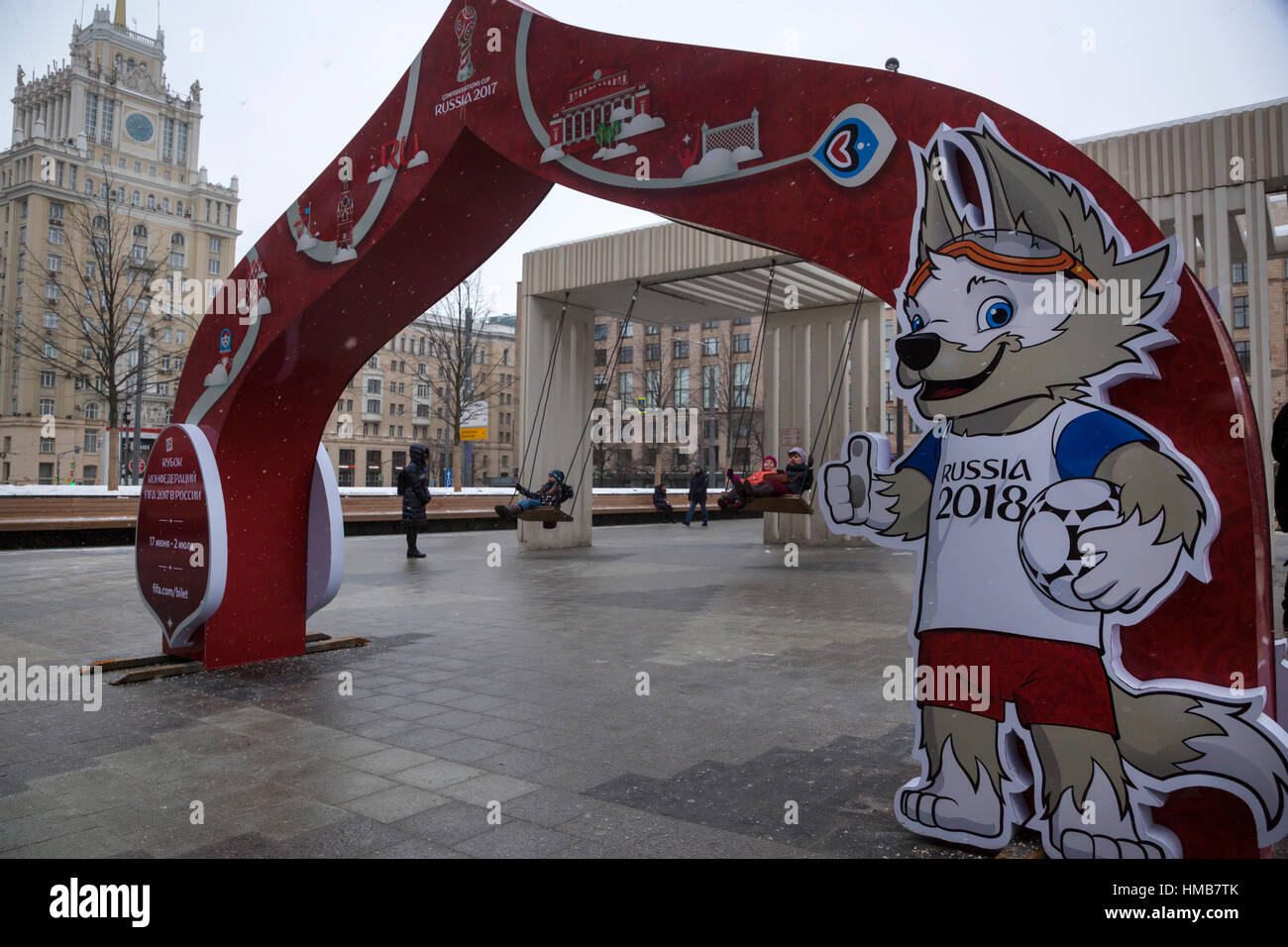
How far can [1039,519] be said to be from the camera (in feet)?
10.9

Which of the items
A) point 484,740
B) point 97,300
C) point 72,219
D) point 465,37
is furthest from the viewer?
point 72,219

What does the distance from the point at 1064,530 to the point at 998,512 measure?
0.84ft

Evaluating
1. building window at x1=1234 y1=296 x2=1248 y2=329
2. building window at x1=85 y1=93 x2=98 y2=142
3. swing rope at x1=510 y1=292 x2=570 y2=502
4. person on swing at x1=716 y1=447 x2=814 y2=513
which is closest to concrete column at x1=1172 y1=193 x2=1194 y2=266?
person on swing at x1=716 y1=447 x2=814 y2=513

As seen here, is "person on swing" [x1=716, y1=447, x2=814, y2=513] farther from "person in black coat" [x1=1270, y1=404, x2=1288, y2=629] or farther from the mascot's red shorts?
the mascot's red shorts

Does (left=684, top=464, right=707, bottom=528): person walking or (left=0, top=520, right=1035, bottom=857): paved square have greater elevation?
(left=684, top=464, right=707, bottom=528): person walking

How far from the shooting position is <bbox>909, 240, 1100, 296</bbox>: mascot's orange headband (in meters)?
3.30

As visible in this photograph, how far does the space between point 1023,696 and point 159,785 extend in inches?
149

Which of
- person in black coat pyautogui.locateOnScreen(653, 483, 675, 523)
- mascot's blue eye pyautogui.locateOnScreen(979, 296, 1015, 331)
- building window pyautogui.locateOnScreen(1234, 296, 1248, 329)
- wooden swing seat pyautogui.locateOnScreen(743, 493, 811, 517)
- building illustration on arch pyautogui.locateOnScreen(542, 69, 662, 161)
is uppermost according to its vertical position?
building window pyautogui.locateOnScreen(1234, 296, 1248, 329)

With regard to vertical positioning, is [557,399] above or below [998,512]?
above

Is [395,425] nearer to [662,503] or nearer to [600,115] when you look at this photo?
[662,503]

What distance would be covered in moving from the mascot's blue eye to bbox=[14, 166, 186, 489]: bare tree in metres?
22.5

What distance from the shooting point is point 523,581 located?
12.6 metres

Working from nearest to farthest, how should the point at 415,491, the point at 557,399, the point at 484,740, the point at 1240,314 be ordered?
the point at 484,740, the point at 415,491, the point at 557,399, the point at 1240,314

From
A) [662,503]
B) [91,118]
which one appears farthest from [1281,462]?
[91,118]
